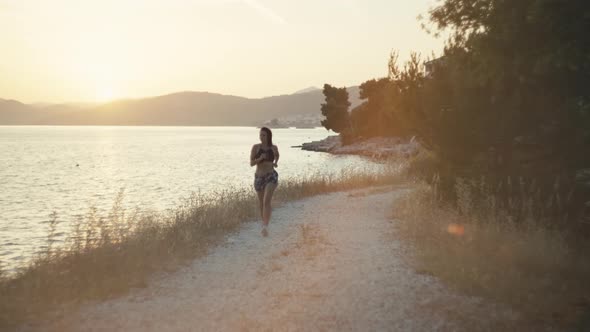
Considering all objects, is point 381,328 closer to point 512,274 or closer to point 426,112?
point 512,274

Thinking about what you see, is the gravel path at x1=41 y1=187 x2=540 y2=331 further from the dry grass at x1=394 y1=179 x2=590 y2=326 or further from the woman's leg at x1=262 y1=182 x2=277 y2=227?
the woman's leg at x1=262 y1=182 x2=277 y2=227

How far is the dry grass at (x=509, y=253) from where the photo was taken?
6.38m

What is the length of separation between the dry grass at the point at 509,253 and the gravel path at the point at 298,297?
1.35ft

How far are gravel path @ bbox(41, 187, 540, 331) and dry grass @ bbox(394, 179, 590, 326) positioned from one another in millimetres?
412

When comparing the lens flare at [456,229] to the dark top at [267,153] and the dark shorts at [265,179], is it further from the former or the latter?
the dark top at [267,153]

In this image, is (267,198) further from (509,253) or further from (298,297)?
(509,253)

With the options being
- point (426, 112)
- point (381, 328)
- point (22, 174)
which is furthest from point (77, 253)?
point (22, 174)

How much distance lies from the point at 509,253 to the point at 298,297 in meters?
3.92

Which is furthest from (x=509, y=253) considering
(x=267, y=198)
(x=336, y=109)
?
(x=336, y=109)

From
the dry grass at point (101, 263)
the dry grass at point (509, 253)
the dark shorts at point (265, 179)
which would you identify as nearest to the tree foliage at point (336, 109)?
the dry grass at point (101, 263)

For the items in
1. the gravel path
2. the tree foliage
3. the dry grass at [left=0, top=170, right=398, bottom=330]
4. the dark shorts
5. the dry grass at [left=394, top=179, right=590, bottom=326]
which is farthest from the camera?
the tree foliage

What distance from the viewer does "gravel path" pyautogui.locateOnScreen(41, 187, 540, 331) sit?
582 centimetres

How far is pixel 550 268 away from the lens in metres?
7.55

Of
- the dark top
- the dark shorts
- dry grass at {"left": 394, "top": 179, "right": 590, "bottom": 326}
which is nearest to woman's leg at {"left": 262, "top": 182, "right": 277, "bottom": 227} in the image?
→ the dark shorts
